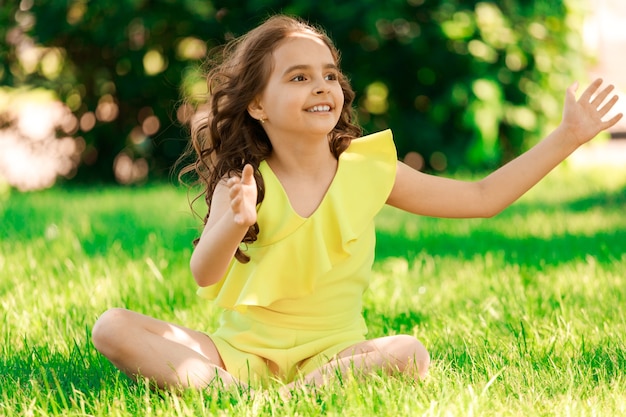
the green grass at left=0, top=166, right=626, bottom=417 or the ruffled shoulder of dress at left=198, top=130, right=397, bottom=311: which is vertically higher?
the ruffled shoulder of dress at left=198, top=130, right=397, bottom=311

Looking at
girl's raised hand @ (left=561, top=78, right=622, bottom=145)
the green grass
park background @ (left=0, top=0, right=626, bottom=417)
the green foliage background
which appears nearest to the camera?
the green grass

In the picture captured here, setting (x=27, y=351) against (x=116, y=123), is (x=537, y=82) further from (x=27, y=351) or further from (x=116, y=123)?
(x=27, y=351)

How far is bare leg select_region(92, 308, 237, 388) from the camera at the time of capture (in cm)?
239

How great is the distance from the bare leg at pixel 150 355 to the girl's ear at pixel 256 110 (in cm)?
63

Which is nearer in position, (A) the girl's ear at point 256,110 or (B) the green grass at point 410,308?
(B) the green grass at point 410,308

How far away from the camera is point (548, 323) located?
2961 millimetres

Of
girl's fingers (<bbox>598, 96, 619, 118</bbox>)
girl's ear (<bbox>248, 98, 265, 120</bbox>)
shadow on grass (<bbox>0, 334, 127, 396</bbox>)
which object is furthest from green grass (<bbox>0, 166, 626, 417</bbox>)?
girl's ear (<bbox>248, 98, 265, 120</bbox>)

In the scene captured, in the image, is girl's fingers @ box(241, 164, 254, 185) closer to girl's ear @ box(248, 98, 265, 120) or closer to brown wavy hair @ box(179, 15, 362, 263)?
brown wavy hair @ box(179, 15, 362, 263)

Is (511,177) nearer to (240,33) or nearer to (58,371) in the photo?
(58,371)

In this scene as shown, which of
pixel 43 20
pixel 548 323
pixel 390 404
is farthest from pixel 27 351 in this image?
pixel 43 20

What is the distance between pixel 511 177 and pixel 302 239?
0.61 metres

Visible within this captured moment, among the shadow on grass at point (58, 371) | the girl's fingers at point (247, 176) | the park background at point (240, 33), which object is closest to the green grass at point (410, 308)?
the shadow on grass at point (58, 371)

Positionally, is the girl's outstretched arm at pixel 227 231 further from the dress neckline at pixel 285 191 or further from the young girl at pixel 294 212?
the dress neckline at pixel 285 191

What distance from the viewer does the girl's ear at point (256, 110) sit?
263 cm
